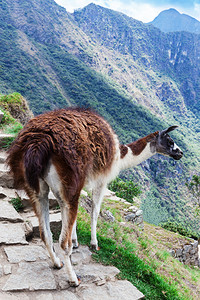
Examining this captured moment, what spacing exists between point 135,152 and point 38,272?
275cm

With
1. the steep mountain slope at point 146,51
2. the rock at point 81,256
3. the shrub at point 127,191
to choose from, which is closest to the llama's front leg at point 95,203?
the rock at point 81,256

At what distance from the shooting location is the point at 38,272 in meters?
2.93

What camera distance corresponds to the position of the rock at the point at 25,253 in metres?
3.00

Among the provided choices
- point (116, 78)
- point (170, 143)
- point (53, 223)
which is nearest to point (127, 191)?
point (170, 143)

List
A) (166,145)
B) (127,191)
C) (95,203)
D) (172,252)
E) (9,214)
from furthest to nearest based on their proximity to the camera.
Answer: (127,191), (172,252), (166,145), (95,203), (9,214)

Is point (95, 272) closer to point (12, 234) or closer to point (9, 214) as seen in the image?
point (12, 234)

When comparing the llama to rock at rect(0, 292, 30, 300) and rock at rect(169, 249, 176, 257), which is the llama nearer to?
rock at rect(0, 292, 30, 300)

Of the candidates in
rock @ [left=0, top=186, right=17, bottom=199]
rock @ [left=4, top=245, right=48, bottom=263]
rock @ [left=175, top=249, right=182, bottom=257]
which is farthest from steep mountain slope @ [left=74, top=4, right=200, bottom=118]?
rock @ [left=4, top=245, right=48, bottom=263]

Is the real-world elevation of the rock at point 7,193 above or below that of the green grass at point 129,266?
above

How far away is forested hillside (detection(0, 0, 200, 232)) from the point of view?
58.0 metres

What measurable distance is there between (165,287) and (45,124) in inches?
118

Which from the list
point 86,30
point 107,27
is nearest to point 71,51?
point 86,30

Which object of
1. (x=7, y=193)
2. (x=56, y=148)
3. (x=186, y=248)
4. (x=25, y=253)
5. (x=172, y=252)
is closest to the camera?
(x=56, y=148)

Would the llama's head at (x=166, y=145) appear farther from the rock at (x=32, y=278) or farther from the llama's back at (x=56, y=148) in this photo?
the rock at (x=32, y=278)
